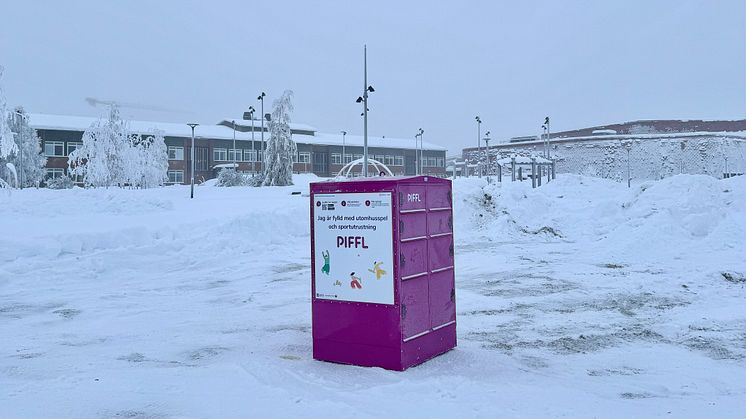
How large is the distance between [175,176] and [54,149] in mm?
14594

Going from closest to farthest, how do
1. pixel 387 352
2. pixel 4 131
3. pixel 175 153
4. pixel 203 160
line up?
1. pixel 387 352
2. pixel 4 131
3. pixel 175 153
4. pixel 203 160

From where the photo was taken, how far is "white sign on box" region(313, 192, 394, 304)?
6707 millimetres

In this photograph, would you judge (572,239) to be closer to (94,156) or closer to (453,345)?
(453,345)

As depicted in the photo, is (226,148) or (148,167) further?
(226,148)

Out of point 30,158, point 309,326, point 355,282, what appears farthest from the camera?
point 30,158

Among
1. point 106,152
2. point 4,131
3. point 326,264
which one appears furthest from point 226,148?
point 326,264

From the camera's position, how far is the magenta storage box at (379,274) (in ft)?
21.8

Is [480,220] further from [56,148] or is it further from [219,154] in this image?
[219,154]

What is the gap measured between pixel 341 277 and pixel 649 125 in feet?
369

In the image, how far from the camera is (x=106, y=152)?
5222 centimetres

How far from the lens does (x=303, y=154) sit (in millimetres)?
89938

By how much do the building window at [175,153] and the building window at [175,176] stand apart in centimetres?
181

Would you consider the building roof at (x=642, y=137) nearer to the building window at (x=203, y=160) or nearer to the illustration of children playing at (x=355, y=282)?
the building window at (x=203, y=160)

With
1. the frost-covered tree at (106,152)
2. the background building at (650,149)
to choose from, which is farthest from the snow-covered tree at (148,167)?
the background building at (650,149)
